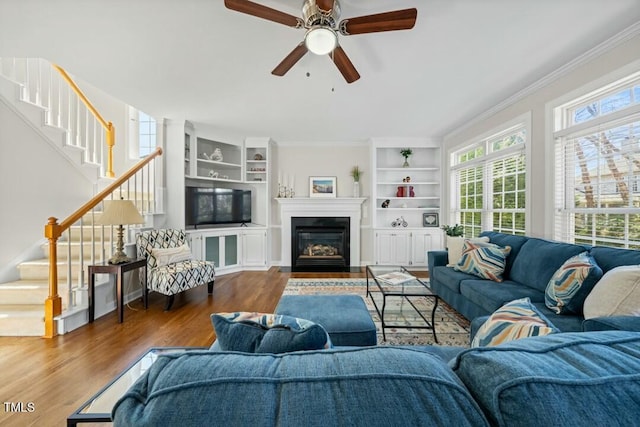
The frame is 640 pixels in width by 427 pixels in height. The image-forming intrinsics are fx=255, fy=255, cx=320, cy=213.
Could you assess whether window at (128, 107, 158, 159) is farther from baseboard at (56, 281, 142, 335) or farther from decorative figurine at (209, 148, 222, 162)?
baseboard at (56, 281, 142, 335)

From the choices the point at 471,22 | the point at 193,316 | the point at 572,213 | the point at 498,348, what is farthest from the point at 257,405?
the point at 572,213

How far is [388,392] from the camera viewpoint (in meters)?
0.46

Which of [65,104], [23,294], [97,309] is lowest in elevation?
[97,309]

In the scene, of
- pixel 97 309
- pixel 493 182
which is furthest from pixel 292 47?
pixel 97 309

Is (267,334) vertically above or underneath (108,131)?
underneath

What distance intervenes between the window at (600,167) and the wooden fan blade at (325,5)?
2.54 meters

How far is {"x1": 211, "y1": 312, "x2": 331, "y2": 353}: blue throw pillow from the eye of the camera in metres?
0.74

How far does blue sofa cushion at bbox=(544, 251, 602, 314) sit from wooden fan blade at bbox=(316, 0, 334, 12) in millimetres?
2462

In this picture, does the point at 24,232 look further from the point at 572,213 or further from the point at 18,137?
the point at 572,213

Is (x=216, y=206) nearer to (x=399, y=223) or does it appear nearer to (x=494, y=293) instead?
(x=399, y=223)

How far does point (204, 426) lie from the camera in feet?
1.42

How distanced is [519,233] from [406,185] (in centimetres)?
230

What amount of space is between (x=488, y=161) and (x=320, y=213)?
2.94 meters

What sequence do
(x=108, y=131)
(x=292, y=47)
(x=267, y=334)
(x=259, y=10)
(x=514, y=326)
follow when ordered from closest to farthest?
(x=267, y=334) → (x=514, y=326) → (x=259, y=10) → (x=292, y=47) → (x=108, y=131)
